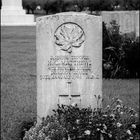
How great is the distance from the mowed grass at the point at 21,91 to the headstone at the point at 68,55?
0.87m

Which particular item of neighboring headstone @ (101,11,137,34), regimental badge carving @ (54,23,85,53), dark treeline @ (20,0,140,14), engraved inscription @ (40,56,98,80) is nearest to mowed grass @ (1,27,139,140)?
engraved inscription @ (40,56,98,80)

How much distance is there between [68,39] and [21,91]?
12.4 feet

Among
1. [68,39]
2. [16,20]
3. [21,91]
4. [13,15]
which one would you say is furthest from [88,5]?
[68,39]

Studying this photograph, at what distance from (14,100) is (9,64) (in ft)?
15.9

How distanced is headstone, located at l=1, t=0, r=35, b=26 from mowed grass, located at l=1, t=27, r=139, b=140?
12090 millimetres

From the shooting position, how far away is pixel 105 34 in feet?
38.3

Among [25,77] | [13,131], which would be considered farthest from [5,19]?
[13,131]

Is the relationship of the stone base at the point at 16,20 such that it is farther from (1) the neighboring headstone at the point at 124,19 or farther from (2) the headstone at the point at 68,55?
(2) the headstone at the point at 68,55

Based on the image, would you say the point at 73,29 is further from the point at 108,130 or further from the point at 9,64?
the point at 9,64

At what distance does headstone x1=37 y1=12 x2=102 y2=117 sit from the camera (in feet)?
20.4

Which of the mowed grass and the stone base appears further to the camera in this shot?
the stone base

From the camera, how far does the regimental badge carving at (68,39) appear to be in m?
6.23

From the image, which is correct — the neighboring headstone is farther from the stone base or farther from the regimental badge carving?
the stone base

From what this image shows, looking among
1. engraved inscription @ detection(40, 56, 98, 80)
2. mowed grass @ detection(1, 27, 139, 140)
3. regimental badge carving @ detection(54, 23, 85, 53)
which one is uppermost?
regimental badge carving @ detection(54, 23, 85, 53)
